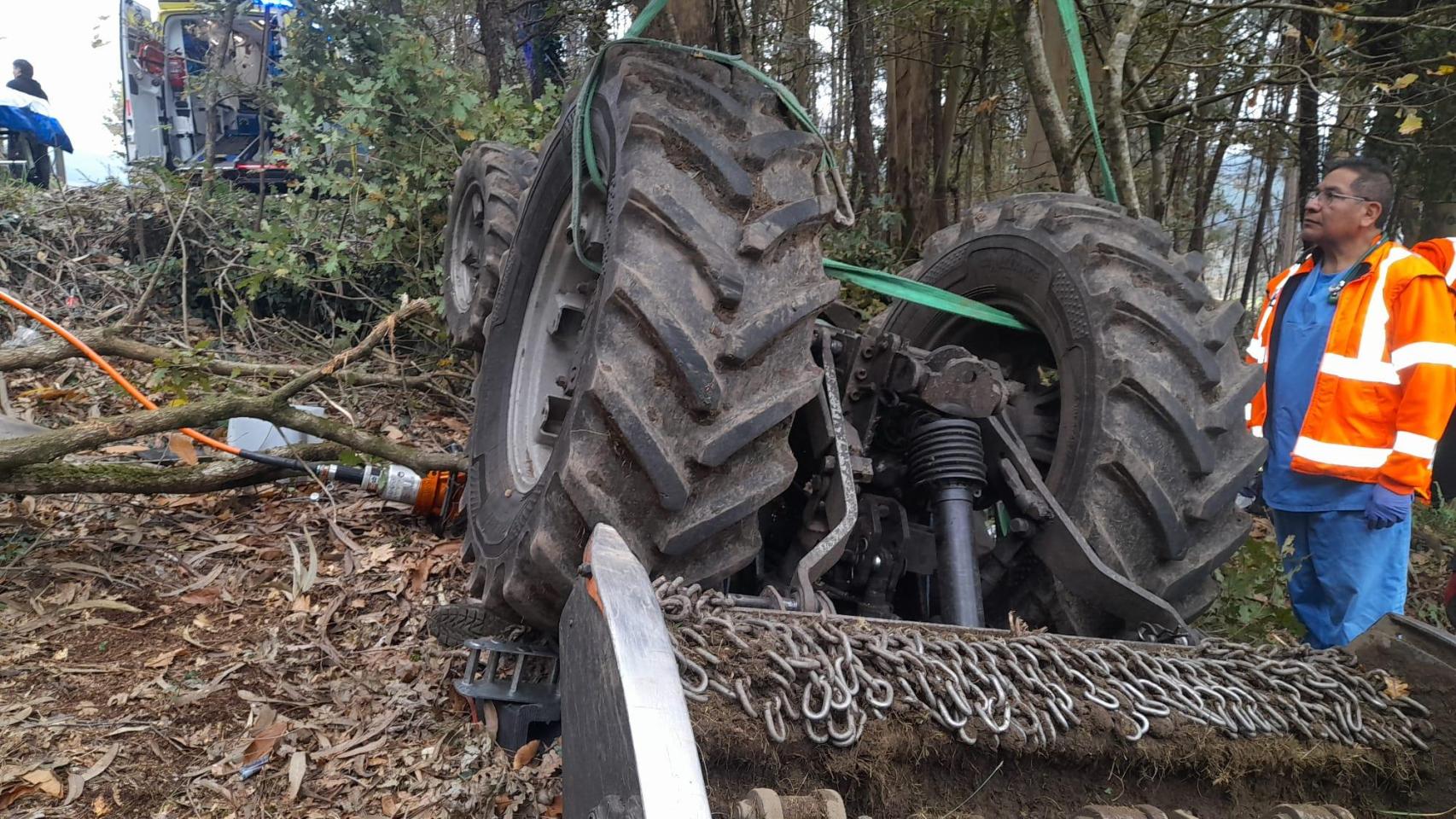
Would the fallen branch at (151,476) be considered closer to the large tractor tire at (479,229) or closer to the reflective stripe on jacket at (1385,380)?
the large tractor tire at (479,229)

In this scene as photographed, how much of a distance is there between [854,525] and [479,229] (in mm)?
3099

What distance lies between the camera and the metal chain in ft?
5.09

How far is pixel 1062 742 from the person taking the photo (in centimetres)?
169

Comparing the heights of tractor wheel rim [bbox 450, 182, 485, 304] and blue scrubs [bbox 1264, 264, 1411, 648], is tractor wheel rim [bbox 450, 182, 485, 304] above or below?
above

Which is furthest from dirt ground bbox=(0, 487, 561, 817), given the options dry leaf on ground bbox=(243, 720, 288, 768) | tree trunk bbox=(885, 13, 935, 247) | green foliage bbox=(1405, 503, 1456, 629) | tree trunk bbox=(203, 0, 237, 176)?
tree trunk bbox=(885, 13, 935, 247)

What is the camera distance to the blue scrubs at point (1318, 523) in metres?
3.72

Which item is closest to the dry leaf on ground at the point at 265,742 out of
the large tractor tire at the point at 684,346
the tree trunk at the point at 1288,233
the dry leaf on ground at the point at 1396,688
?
the large tractor tire at the point at 684,346

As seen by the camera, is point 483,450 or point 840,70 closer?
point 483,450

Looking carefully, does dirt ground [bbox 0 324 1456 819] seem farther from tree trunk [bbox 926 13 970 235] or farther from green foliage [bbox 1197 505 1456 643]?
tree trunk [bbox 926 13 970 235]

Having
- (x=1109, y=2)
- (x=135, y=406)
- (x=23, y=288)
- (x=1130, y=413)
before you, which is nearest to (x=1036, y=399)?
(x=1130, y=413)

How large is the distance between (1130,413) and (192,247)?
658 centimetres

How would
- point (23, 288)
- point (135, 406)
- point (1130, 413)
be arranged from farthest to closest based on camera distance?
point (23, 288) → point (135, 406) → point (1130, 413)

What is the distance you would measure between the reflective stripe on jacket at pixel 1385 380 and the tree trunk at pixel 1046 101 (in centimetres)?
166

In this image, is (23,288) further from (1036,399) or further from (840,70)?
(840,70)
